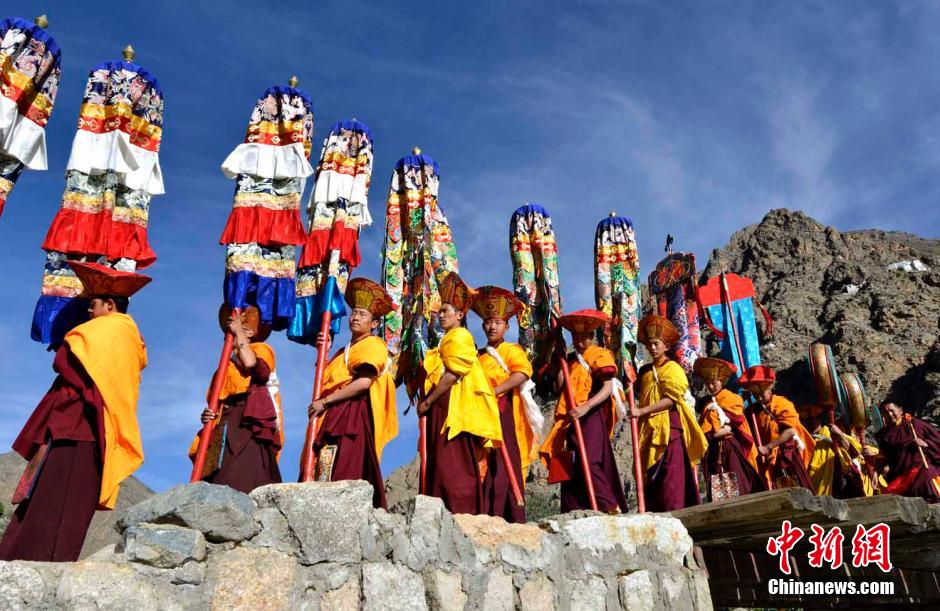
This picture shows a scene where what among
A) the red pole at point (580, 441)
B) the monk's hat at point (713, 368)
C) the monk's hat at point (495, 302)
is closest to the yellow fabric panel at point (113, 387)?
the monk's hat at point (495, 302)

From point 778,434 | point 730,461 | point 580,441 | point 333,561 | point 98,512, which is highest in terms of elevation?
point 778,434

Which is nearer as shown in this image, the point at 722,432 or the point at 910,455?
the point at 722,432

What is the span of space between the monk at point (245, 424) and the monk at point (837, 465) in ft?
22.8

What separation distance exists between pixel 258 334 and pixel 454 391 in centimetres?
152

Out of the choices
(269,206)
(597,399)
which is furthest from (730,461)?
(269,206)

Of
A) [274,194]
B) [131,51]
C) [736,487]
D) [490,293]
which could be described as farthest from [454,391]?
[131,51]

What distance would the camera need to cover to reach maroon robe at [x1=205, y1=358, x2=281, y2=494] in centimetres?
452

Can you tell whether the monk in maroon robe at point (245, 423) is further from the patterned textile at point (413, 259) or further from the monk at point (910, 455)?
the monk at point (910, 455)

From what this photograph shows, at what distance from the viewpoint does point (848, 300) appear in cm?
2770

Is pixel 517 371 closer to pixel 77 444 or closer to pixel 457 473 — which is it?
pixel 457 473

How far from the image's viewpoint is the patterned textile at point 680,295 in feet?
34.2

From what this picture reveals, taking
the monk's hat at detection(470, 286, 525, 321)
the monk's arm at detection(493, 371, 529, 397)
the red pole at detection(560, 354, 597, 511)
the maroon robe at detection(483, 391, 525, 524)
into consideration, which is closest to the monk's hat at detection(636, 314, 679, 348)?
the red pole at detection(560, 354, 597, 511)

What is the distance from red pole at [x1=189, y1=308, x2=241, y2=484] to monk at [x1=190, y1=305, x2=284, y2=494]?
4 centimetres

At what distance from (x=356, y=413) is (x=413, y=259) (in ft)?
10.3
